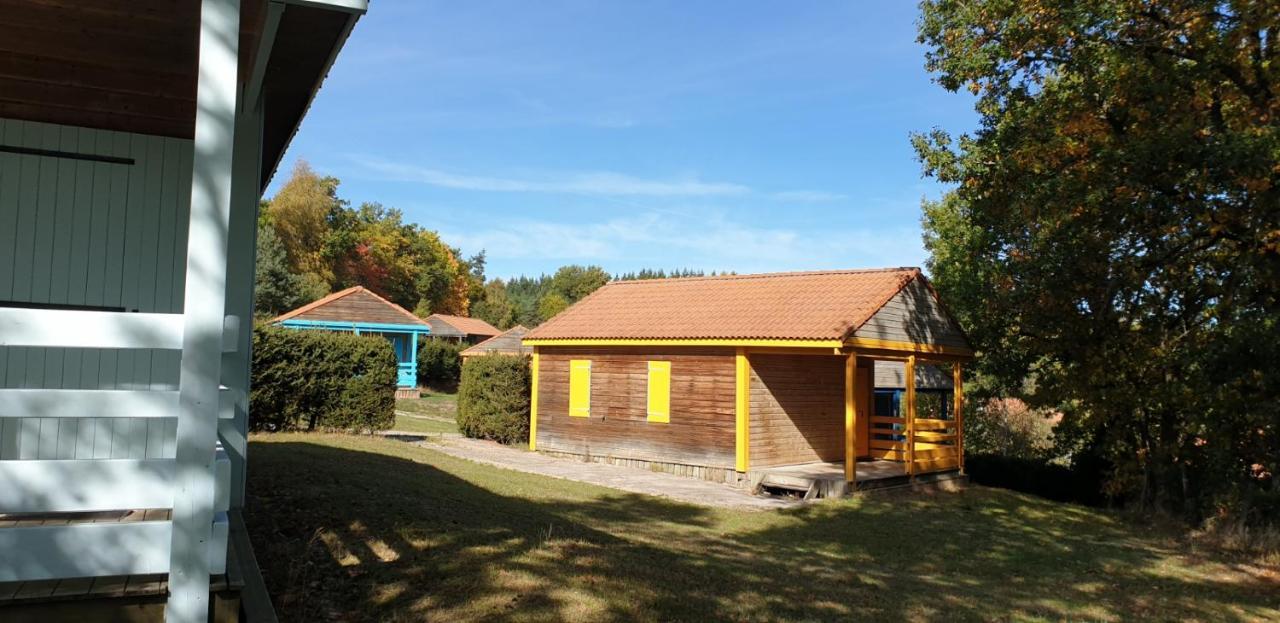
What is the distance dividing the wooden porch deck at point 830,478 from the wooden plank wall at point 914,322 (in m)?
2.71

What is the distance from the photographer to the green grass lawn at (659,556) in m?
6.08

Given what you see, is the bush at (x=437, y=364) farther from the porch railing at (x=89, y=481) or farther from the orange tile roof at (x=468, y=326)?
the porch railing at (x=89, y=481)

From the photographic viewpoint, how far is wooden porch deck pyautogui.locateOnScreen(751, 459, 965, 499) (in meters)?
15.8

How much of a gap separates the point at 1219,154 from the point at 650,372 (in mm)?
11012

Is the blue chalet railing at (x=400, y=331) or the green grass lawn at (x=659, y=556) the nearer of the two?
the green grass lawn at (x=659, y=556)

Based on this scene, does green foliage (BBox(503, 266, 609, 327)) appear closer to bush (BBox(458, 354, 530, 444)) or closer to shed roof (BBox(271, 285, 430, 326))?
shed roof (BBox(271, 285, 430, 326))

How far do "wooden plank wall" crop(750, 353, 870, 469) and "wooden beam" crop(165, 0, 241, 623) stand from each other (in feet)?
46.3

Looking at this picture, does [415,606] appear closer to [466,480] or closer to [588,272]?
[466,480]

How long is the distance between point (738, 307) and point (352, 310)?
22.0 m

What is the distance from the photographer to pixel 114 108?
5.93 metres

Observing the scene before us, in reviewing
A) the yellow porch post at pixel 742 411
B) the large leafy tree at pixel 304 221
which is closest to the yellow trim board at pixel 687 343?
the yellow porch post at pixel 742 411

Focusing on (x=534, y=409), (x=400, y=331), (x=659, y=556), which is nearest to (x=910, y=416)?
(x=534, y=409)

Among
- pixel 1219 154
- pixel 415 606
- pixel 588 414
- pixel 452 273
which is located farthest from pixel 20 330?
pixel 452 273

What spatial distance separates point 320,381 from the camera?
1831 cm
